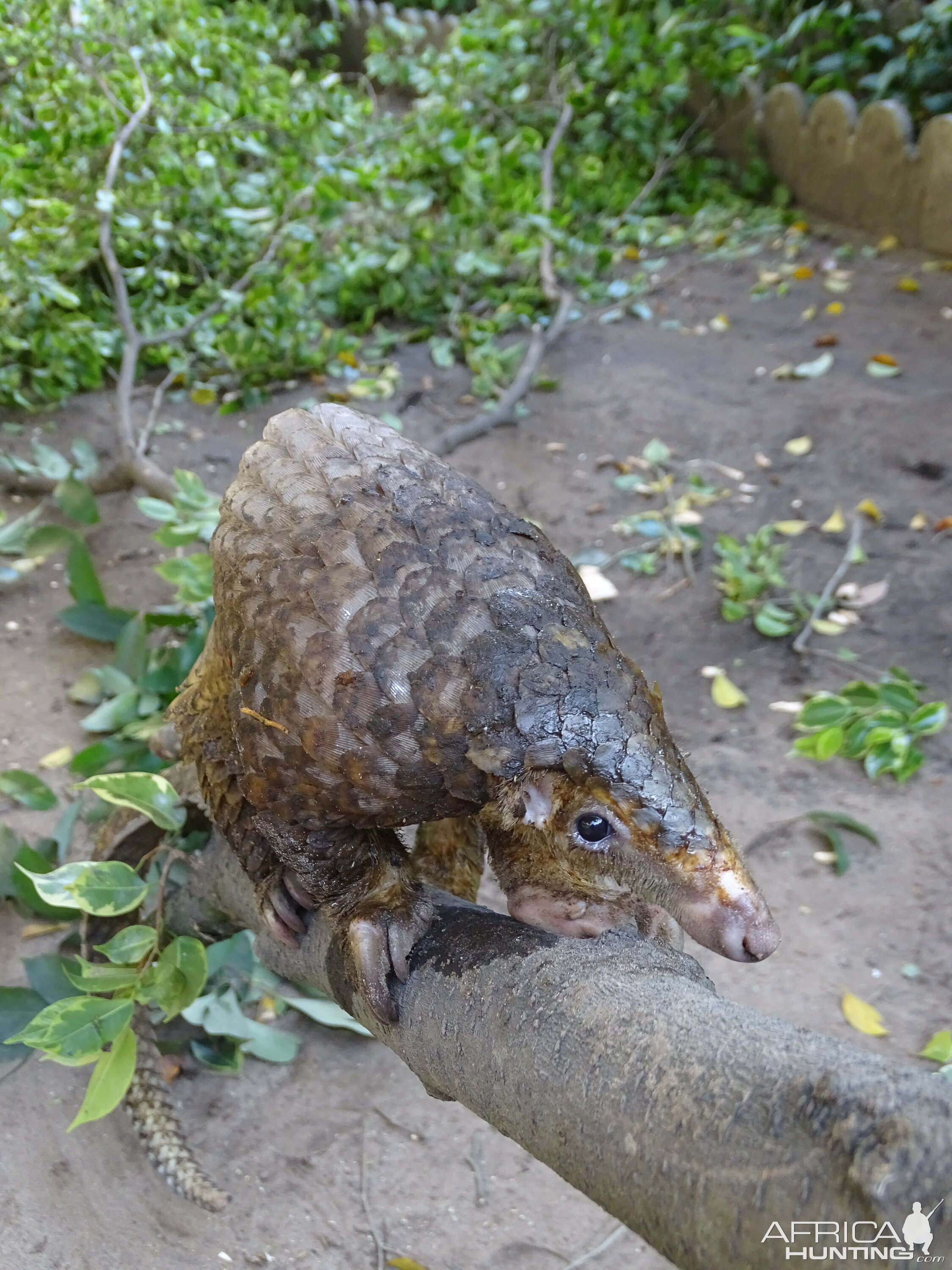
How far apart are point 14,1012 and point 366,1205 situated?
0.81 m

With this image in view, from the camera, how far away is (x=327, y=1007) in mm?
2400

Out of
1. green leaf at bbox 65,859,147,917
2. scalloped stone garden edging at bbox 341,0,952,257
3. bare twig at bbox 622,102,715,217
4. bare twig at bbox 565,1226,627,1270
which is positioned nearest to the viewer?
green leaf at bbox 65,859,147,917

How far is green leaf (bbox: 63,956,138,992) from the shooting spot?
1.71m

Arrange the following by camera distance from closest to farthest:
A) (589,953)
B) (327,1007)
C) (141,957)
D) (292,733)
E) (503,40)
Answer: (589,953), (292,733), (141,957), (327,1007), (503,40)

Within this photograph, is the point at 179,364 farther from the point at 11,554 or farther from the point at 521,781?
the point at 521,781

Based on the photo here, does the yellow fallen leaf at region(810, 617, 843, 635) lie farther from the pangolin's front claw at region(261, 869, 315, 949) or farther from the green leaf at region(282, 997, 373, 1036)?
the pangolin's front claw at region(261, 869, 315, 949)

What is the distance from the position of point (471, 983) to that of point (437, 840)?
680 millimetres

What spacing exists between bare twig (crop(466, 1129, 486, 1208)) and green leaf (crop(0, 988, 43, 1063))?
944mm

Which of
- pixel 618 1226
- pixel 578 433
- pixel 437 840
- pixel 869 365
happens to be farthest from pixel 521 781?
pixel 869 365

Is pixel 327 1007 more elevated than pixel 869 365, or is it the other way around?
pixel 869 365

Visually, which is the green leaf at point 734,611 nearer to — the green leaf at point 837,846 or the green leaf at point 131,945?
the green leaf at point 837,846

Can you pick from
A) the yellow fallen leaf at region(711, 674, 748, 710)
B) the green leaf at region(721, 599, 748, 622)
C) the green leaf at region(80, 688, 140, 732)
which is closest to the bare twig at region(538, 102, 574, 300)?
the green leaf at region(721, 599, 748, 622)

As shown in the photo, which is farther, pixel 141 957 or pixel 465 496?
pixel 141 957

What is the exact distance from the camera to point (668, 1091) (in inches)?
34.0
